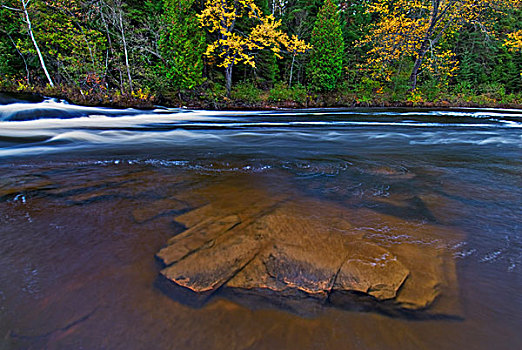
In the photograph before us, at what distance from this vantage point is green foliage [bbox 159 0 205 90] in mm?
14016

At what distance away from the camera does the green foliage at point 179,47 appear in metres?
14.0

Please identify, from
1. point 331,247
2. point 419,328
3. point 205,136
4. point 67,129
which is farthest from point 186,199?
point 67,129

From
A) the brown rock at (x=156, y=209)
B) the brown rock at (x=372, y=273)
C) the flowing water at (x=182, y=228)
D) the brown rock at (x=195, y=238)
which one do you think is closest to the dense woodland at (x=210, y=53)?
the flowing water at (x=182, y=228)

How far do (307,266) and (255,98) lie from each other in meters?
15.8

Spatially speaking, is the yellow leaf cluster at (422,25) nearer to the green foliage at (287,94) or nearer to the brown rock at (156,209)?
the green foliage at (287,94)

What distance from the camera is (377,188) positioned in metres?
2.91

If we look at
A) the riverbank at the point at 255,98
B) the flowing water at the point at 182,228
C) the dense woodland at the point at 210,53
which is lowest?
the flowing water at the point at 182,228

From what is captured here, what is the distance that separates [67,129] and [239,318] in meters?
7.92

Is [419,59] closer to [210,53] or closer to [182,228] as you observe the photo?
[210,53]

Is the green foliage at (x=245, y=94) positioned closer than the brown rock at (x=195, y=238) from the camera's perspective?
No

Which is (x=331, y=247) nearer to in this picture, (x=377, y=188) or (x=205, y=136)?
(x=377, y=188)

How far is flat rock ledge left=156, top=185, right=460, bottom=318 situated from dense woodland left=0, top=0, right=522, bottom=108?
1267cm

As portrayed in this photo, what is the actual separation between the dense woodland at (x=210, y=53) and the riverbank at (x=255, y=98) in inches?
2.9

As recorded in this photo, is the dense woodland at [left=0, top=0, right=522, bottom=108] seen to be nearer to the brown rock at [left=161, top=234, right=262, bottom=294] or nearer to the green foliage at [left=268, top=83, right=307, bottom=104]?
the green foliage at [left=268, top=83, right=307, bottom=104]
